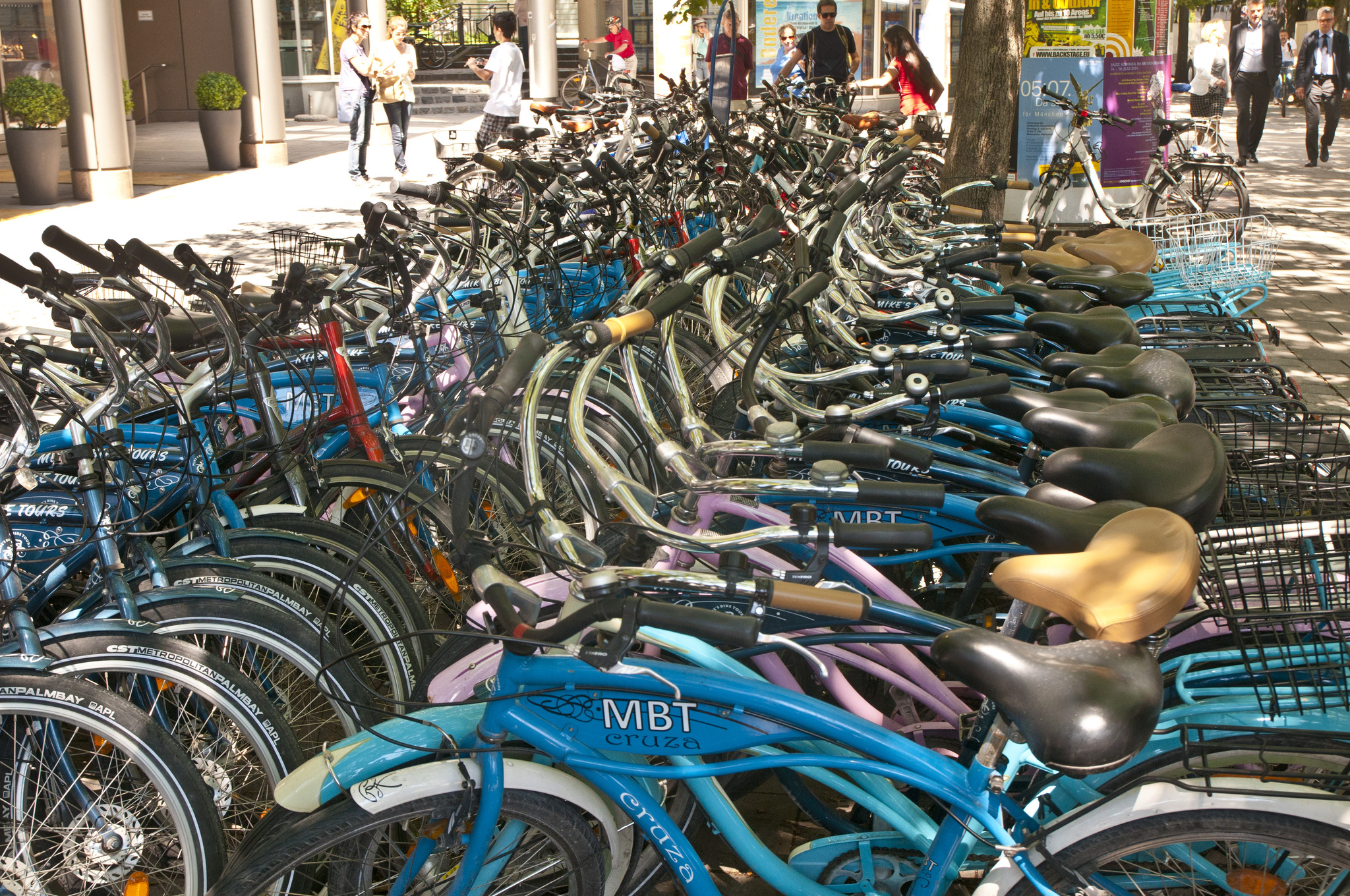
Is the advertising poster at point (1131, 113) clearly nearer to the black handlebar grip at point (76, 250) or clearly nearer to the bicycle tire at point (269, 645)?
the black handlebar grip at point (76, 250)

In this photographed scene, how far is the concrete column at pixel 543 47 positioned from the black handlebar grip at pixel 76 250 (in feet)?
55.1

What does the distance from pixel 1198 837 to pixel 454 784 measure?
121 centimetres

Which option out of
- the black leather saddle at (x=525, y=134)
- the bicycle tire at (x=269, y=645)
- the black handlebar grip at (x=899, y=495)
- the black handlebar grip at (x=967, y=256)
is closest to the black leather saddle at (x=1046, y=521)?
the black handlebar grip at (x=899, y=495)

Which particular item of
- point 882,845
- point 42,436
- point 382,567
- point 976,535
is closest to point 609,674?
point 882,845

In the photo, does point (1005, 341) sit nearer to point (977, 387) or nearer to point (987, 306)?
point (987, 306)

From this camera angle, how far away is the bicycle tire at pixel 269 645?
247 cm

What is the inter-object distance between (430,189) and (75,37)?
9170mm

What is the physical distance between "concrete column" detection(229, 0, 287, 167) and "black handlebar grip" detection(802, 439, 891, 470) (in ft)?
48.9

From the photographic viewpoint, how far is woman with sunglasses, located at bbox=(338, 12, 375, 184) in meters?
13.3

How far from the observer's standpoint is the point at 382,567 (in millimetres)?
2938

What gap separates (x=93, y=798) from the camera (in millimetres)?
2416

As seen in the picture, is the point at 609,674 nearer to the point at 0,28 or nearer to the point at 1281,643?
the point at 1281,643

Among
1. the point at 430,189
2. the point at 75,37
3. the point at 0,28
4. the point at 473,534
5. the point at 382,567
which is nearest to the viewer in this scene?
the point at 473,534

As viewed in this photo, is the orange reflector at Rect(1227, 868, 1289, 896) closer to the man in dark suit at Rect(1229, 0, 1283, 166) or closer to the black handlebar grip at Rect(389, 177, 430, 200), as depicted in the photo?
the black handlebar grip at Rect(389, 177, 430, 200)
